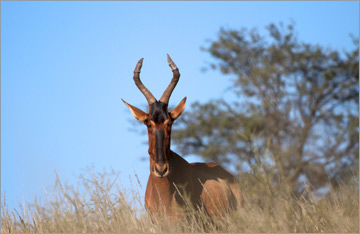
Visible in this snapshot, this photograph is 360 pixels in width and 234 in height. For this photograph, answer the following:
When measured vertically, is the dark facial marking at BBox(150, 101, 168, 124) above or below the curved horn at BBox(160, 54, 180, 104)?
below

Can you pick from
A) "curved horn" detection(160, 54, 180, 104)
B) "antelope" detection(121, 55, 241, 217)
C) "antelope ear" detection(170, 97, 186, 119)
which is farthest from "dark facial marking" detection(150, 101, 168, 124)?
"curved horn" detection(160, 54, 180, 104)

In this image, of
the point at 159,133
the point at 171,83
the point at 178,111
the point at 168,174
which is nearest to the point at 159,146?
the point at 159,133

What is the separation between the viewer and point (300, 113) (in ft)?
73.8

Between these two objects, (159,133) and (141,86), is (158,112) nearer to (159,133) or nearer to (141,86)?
(159,133)

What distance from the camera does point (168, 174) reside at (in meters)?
6.77

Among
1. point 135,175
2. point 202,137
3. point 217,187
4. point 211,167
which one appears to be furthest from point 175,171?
point 202,137

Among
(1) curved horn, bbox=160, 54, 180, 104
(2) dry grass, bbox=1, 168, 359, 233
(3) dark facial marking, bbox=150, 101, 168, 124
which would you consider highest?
(1) curved horn, bbox=160, 54, 180, 104

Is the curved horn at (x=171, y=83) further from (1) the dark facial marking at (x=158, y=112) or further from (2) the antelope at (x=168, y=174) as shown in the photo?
(1) the dark facial marking at (x=158, y=112)

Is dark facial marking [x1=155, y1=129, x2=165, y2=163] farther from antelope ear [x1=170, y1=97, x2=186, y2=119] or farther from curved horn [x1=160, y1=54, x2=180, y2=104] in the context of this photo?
curved horn [x1=160, y1=54, x2=180, y2=104]

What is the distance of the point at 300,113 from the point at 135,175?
16.6m

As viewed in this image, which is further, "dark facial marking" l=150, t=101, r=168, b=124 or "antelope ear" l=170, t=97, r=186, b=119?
"antelope ear" l=170, t=97, r=186, b=119

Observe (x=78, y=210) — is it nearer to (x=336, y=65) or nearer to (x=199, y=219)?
(x=199, y=219)

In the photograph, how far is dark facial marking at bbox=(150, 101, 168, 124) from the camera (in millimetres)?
6758

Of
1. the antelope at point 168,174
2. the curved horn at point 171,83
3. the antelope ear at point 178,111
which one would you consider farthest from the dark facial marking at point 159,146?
the curved horn at point 171,83
